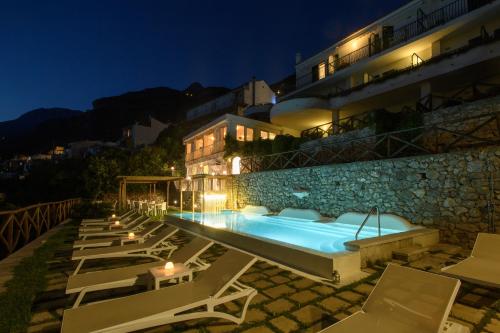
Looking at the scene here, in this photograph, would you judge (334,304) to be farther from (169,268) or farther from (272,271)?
(169,268)

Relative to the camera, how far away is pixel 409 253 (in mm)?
5742

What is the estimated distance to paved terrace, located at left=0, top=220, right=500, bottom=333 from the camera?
10.3 ft

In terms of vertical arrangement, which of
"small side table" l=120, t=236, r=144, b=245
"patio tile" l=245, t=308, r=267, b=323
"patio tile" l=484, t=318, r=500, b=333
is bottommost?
"patio tile" l=484, t=318, r=500, b=333

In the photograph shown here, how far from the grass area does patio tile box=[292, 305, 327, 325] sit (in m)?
3.11

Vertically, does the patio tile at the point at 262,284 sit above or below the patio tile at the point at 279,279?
below

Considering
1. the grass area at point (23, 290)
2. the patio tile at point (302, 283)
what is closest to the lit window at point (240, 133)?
the grass area at point (23, 290)

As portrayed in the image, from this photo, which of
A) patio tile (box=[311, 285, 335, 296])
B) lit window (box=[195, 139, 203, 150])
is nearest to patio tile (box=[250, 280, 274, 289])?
patio tile (box=[311, 285, 335, 296])

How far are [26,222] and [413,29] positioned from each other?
20.9 m

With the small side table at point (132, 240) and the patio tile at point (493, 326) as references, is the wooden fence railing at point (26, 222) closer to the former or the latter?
the small side table at point (132, 240)

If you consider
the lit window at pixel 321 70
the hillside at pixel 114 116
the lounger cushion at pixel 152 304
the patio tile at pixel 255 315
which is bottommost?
the patio tile at pixel 255 315

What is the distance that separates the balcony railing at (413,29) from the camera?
1449 centimetres

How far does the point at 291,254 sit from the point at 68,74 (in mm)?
146310

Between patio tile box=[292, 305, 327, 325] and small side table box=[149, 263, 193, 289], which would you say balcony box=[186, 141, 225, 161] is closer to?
small side table box=[149, 263, 193, 289]

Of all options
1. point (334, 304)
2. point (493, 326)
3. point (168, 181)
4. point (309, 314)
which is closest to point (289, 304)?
point (309, 314)
